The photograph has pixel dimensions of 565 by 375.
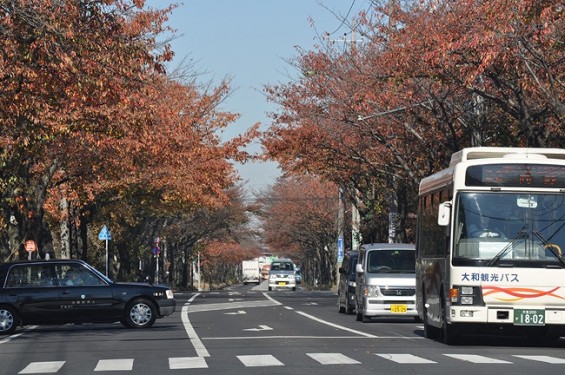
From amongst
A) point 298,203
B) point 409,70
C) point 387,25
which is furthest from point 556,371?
point 298,203

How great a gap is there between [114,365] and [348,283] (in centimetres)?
1702

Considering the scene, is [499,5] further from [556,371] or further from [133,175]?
[133,175]

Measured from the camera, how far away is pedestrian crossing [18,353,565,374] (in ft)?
47.6

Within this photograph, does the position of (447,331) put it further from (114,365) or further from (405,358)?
(114,365)

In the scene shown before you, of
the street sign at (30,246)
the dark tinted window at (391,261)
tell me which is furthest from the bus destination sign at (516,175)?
the street sign at (30,246)

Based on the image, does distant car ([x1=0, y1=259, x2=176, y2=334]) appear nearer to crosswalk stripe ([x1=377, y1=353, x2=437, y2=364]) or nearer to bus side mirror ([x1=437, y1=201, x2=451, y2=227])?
bus side mirror ([x1=437, y1=201, x2=451, y2=227])

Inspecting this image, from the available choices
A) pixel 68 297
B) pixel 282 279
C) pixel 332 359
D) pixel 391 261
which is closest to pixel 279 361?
pixel 332 359

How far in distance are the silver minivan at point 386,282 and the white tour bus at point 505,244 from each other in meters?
8.73

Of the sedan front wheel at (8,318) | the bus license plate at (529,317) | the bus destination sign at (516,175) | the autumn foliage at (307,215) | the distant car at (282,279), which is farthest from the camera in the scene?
the autumn foliage at (307,215)

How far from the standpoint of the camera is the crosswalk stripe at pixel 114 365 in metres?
14.4

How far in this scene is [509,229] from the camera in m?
17.4

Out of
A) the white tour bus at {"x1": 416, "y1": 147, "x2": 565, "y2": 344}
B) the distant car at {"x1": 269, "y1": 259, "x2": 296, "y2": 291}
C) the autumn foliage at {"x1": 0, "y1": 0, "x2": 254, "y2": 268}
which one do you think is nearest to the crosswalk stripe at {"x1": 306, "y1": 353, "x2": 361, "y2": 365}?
the white tour bus at {"x1": 416, "y1": 147, "x2": 565, "y2": 344}

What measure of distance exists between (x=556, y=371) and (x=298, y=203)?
76.9 meters

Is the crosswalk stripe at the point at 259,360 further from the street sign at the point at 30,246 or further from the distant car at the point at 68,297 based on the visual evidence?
the street sign at the point at 30,246
